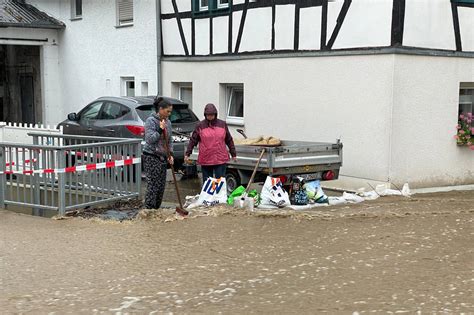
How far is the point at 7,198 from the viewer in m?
9.95

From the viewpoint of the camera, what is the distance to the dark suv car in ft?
41.2

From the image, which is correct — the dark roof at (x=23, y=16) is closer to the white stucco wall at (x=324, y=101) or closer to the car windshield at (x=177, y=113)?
the white stucco wall at (x=324, y=101)

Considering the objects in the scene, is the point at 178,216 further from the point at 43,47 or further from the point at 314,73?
the point at 43,47

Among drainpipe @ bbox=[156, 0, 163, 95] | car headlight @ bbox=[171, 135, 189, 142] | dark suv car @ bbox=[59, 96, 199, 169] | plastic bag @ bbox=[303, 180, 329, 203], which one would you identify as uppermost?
drainpipe @ bbox=[156, 0, 163, 95]

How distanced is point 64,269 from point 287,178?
4213 millimetres

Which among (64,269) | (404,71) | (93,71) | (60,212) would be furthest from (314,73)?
(93,71)

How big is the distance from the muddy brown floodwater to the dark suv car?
3.61 meters

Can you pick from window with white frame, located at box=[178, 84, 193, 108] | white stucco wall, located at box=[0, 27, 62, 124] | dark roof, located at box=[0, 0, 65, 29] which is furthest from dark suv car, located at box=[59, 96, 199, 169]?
white stucco wall, located at box=[0, 27, 62, 124]

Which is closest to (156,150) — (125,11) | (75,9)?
(125,11)

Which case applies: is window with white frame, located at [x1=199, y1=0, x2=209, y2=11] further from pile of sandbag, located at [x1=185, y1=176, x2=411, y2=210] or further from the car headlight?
pile of sandbag, located at [x1=185, y1=176, x2=411, y2=210]

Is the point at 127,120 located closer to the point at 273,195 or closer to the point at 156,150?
the point at 156,150

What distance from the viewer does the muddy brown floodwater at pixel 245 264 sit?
551 centimetres

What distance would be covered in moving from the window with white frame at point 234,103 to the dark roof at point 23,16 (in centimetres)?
807

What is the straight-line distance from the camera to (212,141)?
965cm
